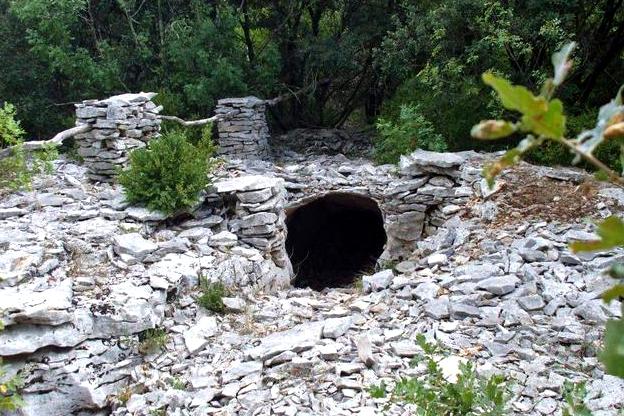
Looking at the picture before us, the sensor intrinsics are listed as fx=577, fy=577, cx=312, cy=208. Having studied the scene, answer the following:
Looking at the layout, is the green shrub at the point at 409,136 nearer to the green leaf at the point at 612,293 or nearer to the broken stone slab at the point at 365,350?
the broken stone slab at the point at 365,350

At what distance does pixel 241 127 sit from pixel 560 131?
399 inches

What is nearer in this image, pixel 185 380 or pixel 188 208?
pixel 185 380

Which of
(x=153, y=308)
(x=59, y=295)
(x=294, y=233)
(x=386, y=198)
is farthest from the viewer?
(x=294, y=233)

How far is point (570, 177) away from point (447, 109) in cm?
304

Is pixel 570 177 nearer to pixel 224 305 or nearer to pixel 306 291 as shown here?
pixel 306 291

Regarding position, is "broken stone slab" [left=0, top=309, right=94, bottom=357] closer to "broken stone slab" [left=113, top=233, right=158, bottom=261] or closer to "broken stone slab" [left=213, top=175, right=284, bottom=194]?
"broken stone slab" [left=113, top=233, right=158, bottom=261]

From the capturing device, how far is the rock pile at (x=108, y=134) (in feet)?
25.8

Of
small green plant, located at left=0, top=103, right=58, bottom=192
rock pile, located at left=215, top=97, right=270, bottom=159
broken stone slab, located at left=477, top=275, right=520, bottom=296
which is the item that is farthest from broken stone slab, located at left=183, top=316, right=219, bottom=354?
rock pile, located at left=215, top=97, right=270, bottom=159

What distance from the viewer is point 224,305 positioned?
5.59m

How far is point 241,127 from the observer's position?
10.8 m

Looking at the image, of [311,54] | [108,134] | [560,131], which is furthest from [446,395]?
[311,54]

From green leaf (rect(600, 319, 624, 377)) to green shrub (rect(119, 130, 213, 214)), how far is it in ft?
19.8

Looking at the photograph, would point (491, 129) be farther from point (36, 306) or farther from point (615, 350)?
point (36, 306)

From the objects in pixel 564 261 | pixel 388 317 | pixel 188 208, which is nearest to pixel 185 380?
pixel 388 317
